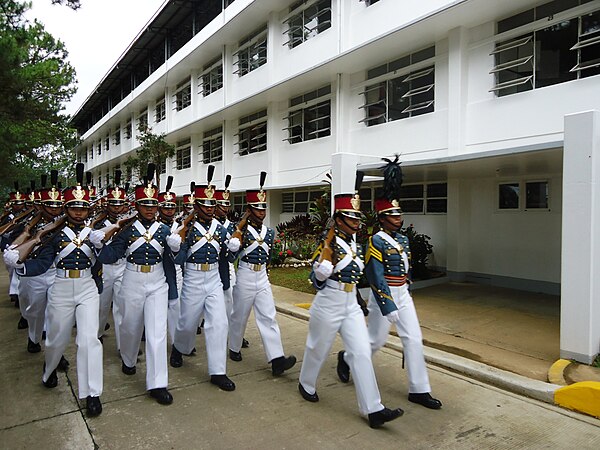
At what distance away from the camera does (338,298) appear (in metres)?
4.32

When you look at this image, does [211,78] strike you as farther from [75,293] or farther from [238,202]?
[75,293]

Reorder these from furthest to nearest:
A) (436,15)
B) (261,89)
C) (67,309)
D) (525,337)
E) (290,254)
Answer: (261,89), (290,254), (436,15), (525,337), (67,309)

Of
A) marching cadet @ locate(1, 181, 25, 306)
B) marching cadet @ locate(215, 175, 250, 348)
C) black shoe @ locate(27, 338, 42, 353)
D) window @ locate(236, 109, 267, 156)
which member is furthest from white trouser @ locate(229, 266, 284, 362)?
window @ locate(236, 109, 267, 156)

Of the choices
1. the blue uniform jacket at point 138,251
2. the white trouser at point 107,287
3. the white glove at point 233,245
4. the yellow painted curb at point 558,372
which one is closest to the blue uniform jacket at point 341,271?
the white glove at point 233,245

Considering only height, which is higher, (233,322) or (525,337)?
(233,322)

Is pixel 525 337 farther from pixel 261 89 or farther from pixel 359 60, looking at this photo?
pixel 261 89

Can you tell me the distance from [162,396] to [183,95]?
21.4 metres

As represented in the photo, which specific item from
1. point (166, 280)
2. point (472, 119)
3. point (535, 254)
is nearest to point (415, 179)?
point (472, 119)

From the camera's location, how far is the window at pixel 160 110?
25.7 metres

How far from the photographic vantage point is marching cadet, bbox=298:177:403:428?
4.18 meters

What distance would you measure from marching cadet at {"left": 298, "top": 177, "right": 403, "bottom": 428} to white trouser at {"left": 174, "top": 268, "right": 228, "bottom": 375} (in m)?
1.01

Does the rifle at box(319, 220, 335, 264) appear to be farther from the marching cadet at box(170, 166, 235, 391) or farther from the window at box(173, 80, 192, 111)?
the window at box(173, 80, 192, 111)

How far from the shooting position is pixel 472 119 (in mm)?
10117

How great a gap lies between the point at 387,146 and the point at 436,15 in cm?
344
